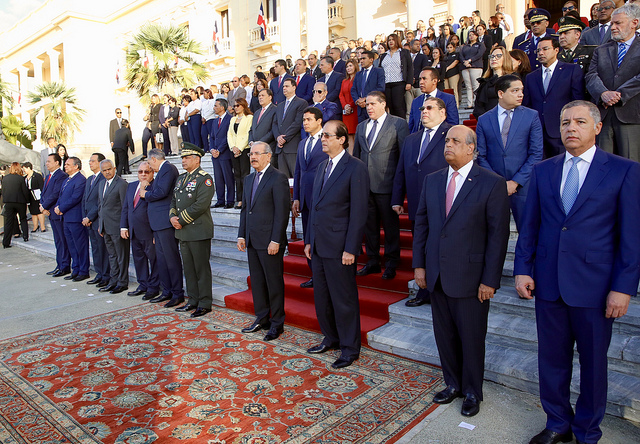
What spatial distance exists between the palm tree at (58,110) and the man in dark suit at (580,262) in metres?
26.5

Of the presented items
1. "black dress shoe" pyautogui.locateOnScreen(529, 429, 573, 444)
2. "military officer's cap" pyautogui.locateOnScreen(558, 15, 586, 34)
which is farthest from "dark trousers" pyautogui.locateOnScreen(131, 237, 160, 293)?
"military officer's cap" pyautogui.locateOnScreen(558, 15, 586, 34)

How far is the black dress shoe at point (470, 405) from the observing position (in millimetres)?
2988

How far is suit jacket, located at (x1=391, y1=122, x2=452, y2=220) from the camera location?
171 inches

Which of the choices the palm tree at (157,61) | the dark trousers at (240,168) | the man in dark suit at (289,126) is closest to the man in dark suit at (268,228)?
the man in dark suit at (289,126)

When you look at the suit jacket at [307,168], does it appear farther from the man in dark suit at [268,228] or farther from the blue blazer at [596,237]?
the blue blazer at [596,237]

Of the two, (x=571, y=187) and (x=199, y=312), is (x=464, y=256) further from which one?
(x=199, y=312)

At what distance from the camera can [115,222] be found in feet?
22.5

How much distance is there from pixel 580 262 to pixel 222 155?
7028 millimetres

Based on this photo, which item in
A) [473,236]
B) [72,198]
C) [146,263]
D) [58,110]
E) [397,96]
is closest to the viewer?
[473,236]

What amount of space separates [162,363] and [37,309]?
3.14 meters

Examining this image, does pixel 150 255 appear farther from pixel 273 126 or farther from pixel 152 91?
pixel 152 91

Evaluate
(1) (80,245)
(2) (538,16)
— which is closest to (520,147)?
(2) (538,16)

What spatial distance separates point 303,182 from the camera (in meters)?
5.20

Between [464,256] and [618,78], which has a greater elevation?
[618,78]
